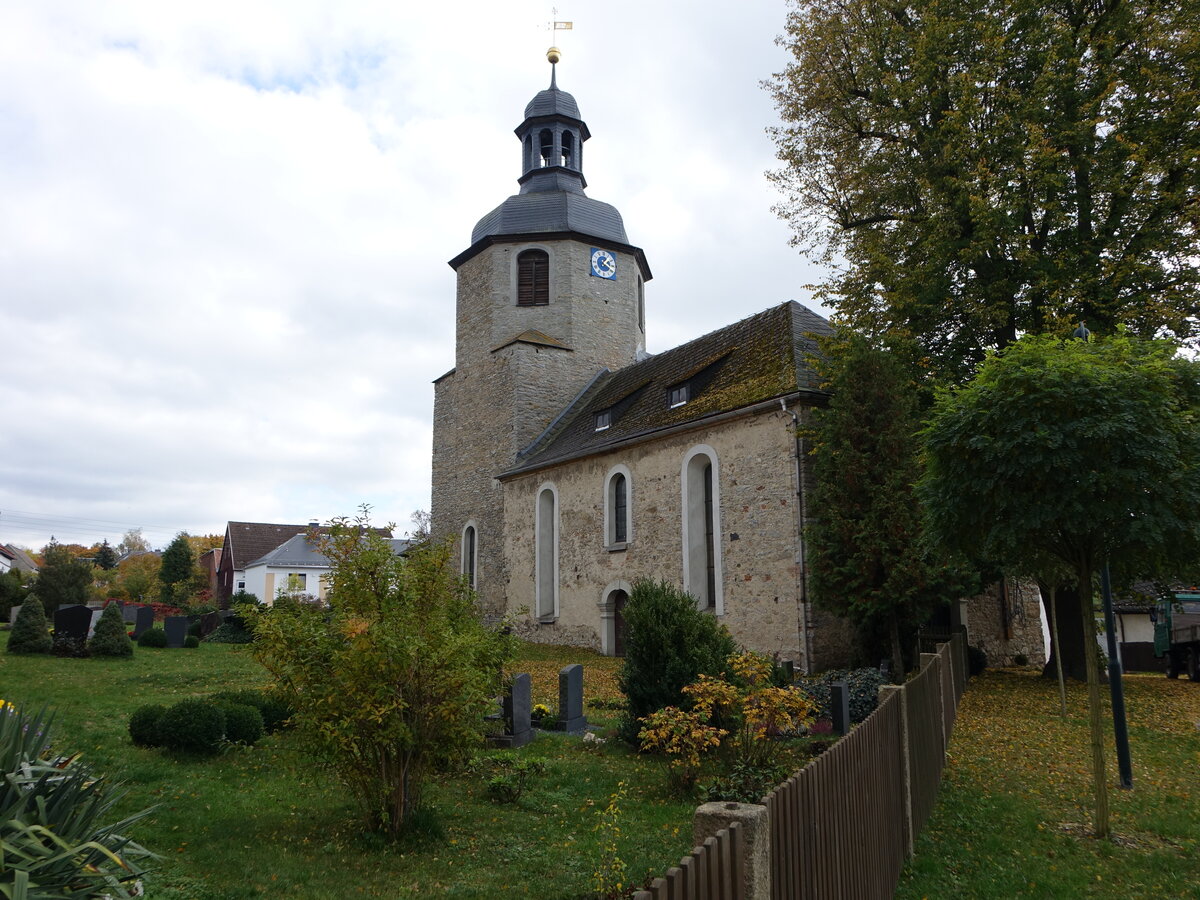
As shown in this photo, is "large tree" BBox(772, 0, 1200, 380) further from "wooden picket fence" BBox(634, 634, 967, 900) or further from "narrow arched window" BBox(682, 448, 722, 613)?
"wooden picket fence" BBox(634, 634, 967, 900)

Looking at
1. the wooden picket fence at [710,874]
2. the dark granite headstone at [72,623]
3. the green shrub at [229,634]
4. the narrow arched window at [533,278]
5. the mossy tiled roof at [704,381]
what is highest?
the narrow arched window at [533,278]

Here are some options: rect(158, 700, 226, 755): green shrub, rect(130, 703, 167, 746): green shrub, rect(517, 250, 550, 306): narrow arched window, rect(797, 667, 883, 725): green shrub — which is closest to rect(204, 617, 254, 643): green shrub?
rect(517, 250, 550, 306): narrow arched window

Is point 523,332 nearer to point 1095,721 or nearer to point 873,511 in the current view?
point 873,511

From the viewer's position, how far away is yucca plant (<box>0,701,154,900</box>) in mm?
3430

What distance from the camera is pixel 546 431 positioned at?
2608cm

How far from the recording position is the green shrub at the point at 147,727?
8.36 meters

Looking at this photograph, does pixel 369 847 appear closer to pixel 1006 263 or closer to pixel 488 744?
pixel 488 744

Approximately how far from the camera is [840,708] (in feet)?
33.8

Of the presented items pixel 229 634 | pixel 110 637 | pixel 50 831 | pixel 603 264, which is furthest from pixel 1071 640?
pixel 229 634

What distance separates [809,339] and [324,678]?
14.8 m

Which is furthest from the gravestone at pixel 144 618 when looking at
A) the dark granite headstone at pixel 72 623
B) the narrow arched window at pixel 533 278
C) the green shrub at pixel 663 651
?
the green shrub at pixel 663 651

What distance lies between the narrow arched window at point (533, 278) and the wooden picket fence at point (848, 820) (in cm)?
2211

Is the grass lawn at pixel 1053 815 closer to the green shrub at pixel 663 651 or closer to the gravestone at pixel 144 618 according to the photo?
the green shrub at pixel 663 651

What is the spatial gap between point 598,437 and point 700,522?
4682mm
